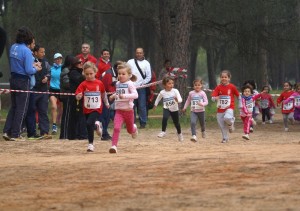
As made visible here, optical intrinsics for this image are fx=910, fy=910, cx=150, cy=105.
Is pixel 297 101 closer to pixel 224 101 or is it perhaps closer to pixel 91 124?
pixel 224 101

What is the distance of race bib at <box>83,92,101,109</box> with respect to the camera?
49.6ft

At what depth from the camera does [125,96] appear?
15.1 meters

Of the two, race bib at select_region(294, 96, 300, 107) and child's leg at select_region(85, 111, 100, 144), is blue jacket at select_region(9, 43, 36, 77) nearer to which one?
child's leg at select_region(85, 111, 100, 144)

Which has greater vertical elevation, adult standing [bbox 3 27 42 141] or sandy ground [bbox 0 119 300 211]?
adult standing [bbox 3 27 42 141]

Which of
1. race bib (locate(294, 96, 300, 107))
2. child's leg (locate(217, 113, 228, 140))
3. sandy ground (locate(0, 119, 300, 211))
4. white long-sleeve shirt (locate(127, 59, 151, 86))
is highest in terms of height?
white long-sleeve shirt (locate(127, 59, 151, 86))

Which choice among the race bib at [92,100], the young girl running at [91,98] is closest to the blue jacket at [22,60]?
the young girl running at [91,98]

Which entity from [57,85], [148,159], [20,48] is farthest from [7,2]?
[148,159]

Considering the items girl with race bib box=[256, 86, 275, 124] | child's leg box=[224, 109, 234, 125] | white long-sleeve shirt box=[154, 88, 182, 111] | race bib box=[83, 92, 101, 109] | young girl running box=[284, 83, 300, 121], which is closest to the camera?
race bib box=[83, 92, 101, 109]

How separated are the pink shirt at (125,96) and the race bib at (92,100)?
1.02 feet

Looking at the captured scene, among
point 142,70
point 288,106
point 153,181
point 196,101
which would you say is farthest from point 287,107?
point 153,181

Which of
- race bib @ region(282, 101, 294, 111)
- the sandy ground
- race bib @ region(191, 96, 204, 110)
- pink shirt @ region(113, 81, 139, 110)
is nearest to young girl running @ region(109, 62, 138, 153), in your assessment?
pink shirt @ region(113, 81, 139, 110)

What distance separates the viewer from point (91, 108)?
15.1 meters

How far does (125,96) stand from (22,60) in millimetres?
3359

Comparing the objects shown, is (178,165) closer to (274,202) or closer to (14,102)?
(274,202)
